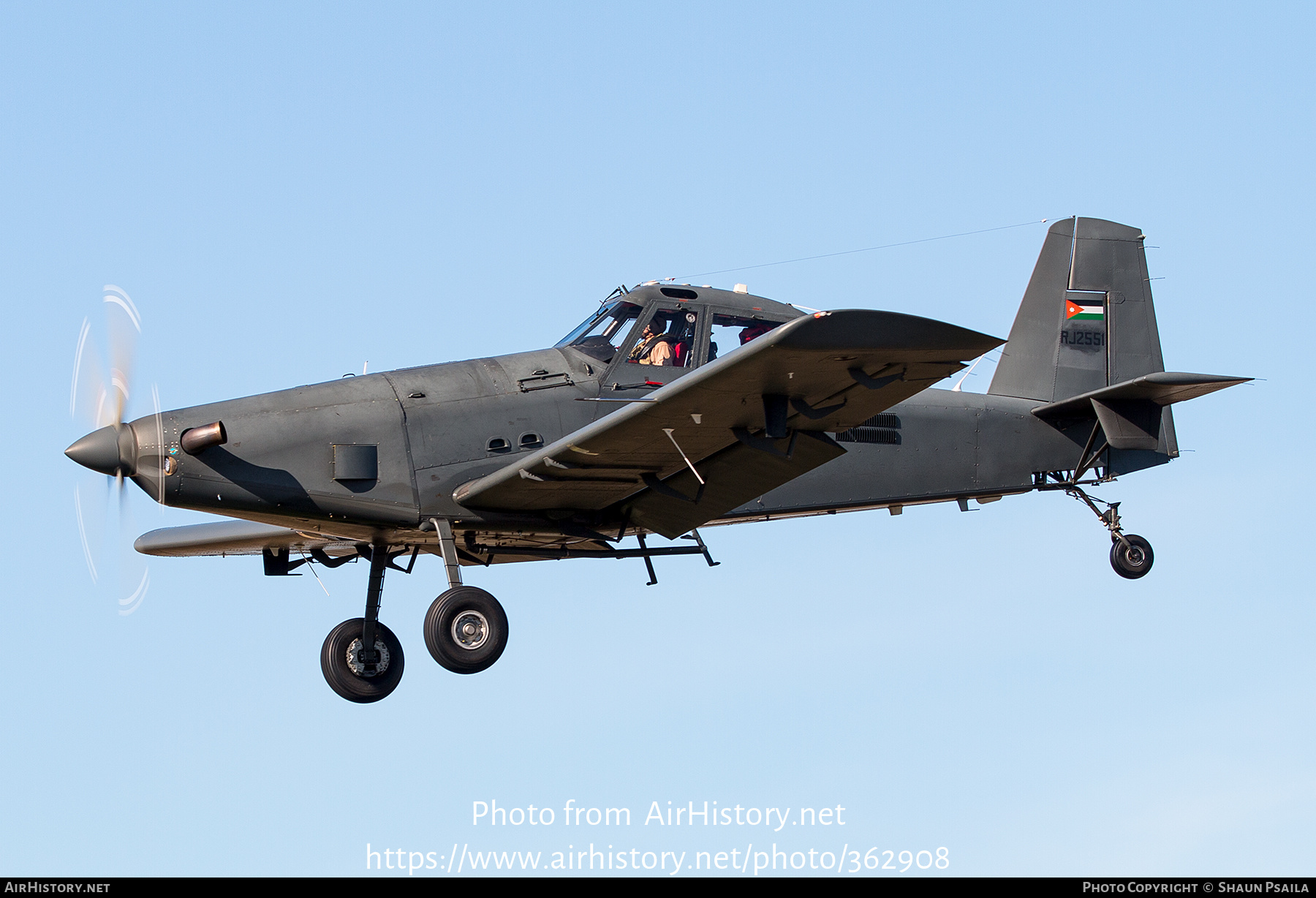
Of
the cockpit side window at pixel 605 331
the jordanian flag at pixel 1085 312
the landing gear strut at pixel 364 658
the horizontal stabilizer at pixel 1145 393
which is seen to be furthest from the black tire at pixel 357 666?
the jordanian flag at pixel 1085 312

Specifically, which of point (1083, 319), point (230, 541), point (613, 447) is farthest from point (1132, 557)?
point (230, 541)

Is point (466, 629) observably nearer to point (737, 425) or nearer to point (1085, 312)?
point (737, 425)

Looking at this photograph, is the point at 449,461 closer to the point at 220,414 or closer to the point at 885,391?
the point at 220,414

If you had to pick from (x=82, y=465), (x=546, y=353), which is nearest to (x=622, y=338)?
(x=546, y=353)

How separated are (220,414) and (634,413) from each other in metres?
3.36

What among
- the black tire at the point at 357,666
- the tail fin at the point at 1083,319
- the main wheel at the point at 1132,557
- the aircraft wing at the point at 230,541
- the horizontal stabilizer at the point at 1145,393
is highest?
the tail fin at the point at 1083,319

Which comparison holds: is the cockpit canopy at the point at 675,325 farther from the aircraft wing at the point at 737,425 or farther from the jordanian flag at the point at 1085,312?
the jordanian flag at the point at 1085,312

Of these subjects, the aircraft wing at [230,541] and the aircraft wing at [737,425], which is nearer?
the aircraft wing at [737,425]

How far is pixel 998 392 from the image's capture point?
15.9m

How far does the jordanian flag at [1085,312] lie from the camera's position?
1647 cm

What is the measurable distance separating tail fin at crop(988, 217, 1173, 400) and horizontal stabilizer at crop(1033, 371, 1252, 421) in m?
0.48

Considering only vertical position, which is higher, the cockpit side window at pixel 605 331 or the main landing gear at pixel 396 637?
the cockpit side window at pixel 605 331

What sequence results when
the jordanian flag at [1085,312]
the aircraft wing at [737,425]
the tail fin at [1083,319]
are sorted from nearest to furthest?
the aircraft wing at [737,425] < the tail fin at [1083,319] < the jordanian flag at [1085,312]

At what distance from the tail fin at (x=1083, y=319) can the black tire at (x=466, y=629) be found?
6.27 m
